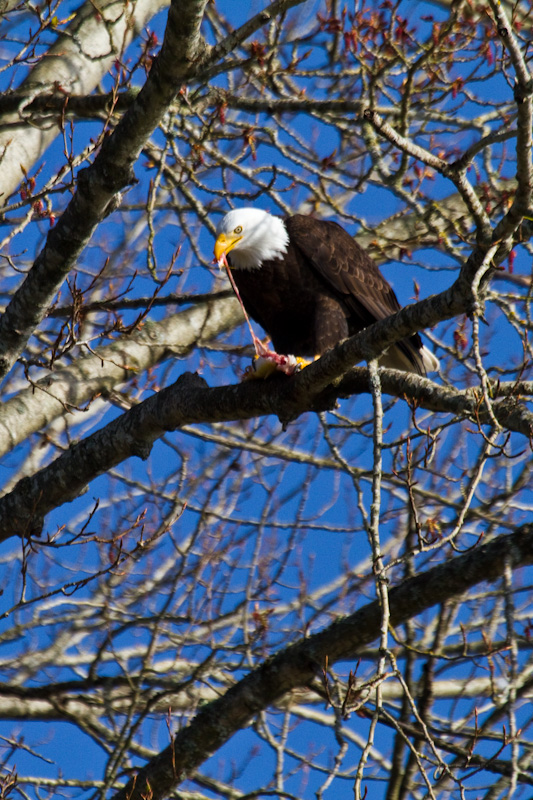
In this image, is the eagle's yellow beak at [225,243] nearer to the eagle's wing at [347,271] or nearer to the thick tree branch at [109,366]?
the thick tree branch at [109,366]

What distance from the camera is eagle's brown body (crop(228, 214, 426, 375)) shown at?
165 inches

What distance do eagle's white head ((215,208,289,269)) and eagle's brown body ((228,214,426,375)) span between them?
0.04m

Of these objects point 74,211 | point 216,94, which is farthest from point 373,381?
point 216,94

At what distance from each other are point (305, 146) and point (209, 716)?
3309 millimetres

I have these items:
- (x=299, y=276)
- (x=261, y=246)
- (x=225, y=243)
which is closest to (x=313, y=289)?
(x=299, y=276)

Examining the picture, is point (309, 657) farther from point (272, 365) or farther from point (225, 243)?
point (225, 243)

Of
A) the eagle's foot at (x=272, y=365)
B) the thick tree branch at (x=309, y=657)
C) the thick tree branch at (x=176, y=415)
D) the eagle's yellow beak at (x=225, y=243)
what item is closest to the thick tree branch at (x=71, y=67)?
the eagle's yellow beak at (x=225, y=243)

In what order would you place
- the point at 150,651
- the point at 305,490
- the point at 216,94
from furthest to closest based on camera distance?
the point at 305,490 → the point at 216,94 → the point at 150,651

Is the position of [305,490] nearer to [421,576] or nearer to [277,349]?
[277,349]

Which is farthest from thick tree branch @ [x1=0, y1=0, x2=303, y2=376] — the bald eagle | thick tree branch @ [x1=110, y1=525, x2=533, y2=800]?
thick tree branch @ [x1=110, y1=525, x2=533, y2=800]

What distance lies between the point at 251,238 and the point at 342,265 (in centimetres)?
44

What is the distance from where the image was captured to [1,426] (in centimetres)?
439

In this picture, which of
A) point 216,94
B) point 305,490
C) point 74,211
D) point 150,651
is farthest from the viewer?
point 305,490

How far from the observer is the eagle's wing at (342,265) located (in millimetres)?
4215
